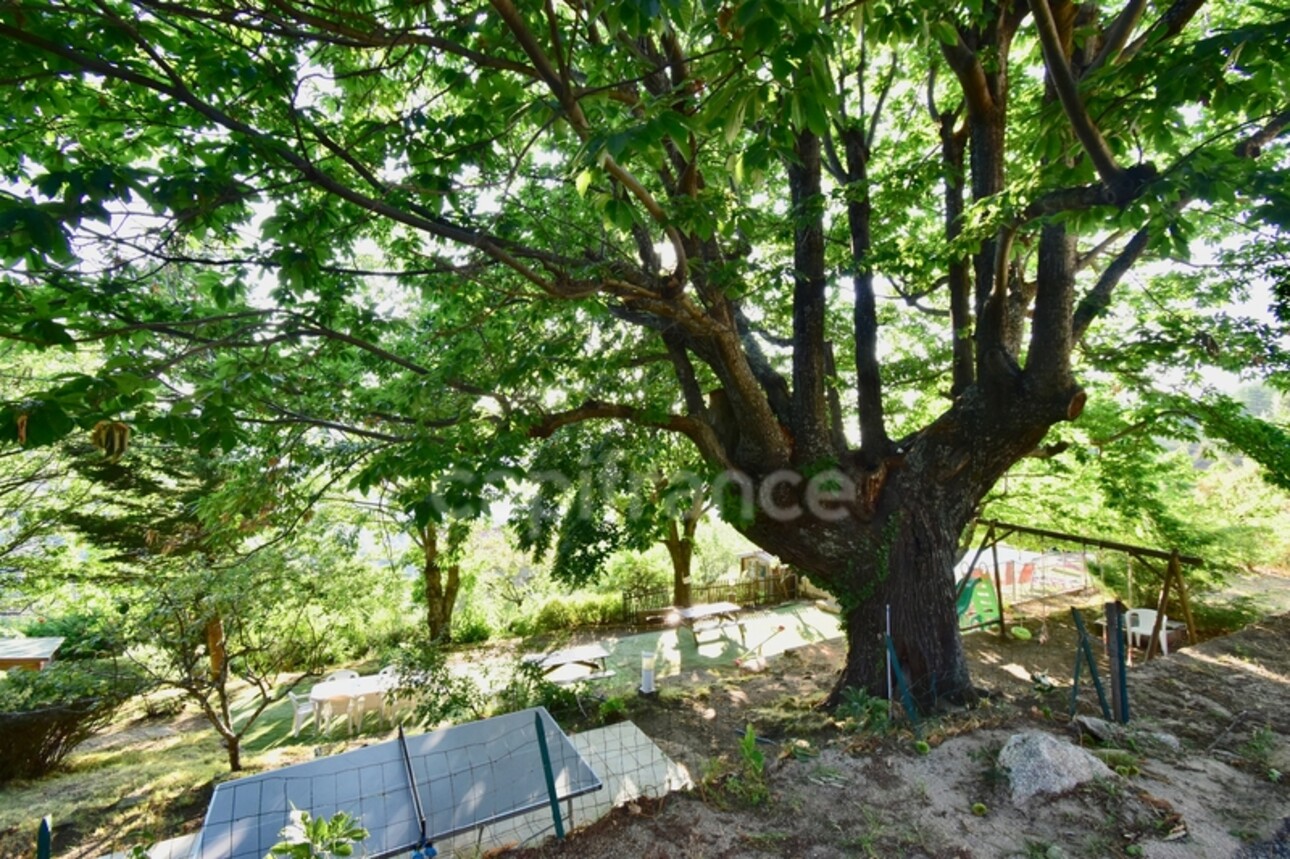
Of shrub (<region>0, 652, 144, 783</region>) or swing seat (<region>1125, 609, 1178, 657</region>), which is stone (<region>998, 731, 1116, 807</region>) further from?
shrub (<region>0, 652, 144, 783</region>)

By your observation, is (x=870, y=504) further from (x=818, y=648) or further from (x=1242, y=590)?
(x=1242, y=590)

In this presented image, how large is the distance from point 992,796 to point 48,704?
1032 cm

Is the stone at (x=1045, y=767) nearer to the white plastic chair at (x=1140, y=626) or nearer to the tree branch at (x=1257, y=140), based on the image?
the tree branch at (x=1257, y=140)

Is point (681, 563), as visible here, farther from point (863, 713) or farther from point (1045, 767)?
point (1045, 767)

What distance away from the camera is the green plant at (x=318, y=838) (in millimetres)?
1905

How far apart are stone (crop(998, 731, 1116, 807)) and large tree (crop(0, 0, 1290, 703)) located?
1.79m

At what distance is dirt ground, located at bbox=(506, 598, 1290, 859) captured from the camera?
281cm

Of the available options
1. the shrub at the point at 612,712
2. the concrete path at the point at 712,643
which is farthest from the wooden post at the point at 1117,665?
the concrete path at the point at 712,643

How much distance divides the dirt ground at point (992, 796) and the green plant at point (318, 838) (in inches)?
44.3

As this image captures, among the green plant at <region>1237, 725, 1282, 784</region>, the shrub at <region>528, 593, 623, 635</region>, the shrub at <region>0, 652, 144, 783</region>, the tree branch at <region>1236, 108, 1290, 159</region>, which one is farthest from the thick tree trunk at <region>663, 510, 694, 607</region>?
the tree branch at <region>1236, 108, 1290, 159</region>

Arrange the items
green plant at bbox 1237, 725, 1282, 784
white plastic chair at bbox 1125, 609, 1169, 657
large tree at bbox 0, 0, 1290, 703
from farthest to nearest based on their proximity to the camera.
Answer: white plastic chair at bbox 1125, 609, 1169, 657 → green plant at bbox 1237, 725, 1282, 784 → large tree at bbox 0, 0, 1290, 703

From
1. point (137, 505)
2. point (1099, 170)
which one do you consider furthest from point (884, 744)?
point (137, 505)

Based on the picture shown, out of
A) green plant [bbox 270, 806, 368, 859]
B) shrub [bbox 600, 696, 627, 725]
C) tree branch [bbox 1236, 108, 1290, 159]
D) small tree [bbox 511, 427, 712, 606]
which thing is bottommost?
shrub [bbox 600, 696, 627, 725]

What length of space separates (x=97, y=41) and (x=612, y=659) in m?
11.5
